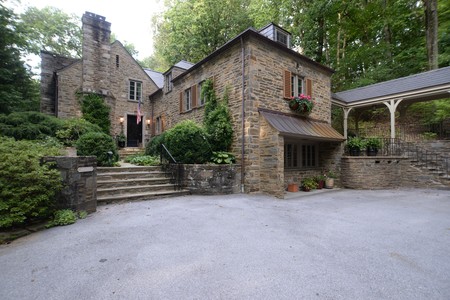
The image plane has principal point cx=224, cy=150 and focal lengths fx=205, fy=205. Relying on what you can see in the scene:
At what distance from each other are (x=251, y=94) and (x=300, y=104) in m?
2.56

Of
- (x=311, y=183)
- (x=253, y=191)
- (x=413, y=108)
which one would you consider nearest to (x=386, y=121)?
(x=413, y=108)

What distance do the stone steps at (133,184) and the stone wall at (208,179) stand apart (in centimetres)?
41

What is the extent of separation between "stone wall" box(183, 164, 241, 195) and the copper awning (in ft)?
8.12

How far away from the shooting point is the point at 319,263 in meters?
2.76

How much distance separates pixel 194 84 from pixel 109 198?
7743 millimetres

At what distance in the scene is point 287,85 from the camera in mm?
9234

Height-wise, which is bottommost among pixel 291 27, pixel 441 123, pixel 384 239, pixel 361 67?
pixel 384 239

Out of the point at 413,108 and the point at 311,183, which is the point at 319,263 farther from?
the point at 413,108

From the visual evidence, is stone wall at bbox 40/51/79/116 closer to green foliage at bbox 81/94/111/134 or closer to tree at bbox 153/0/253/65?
green foliage at bbox 81/94/111/134

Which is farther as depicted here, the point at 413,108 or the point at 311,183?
the point at 413,108

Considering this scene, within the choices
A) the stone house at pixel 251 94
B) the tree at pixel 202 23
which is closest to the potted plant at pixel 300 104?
the stone house at pixel 251 94

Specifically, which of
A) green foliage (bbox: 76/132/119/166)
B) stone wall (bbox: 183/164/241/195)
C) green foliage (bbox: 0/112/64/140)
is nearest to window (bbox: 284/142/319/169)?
stone wall (bbox: 183/164/241/195)

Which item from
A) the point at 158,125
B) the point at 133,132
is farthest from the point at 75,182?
the point at 133,132

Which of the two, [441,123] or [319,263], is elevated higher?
[441,123]
